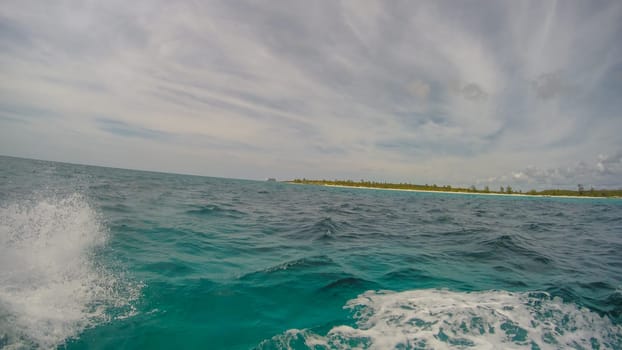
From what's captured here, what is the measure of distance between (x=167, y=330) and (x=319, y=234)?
9.35m

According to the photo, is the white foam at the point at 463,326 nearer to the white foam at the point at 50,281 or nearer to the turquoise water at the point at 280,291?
the turquoise water at the point at 280,291

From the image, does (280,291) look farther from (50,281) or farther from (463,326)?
(50,281)

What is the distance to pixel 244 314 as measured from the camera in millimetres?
5699

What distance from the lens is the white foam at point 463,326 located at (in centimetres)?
477

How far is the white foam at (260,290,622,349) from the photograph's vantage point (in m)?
4.77

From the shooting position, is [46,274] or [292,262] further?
[292,262]

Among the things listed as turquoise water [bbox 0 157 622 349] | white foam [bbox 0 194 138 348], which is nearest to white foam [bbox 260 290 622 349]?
turquoise water [bbox 0 157 622 349]

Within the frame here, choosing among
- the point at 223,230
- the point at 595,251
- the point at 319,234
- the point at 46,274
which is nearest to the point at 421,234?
the point at 319,234

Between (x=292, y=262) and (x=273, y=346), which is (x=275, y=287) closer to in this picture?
(x=292, y=262)

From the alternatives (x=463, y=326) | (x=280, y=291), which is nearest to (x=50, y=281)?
(x=280, y=291)

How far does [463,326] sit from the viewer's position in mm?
5305

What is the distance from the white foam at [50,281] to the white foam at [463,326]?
3.43m

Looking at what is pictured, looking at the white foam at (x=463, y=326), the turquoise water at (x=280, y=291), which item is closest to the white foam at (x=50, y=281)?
the turquoise water at (x=280, y=291)

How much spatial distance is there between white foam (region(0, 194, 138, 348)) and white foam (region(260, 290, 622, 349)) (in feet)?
11.2
